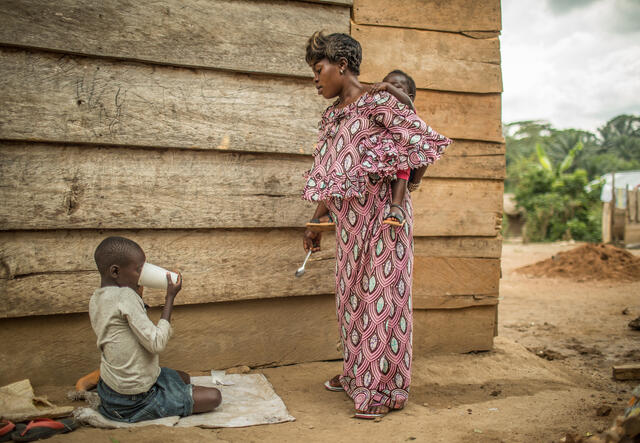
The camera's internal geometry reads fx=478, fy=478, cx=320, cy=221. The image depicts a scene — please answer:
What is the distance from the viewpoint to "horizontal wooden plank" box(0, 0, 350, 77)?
7.79 feet

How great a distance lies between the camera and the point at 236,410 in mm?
2387

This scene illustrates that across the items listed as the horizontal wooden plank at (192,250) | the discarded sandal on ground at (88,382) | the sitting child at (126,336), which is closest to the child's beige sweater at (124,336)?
the sitting child at (126,336)

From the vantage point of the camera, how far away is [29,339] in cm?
253

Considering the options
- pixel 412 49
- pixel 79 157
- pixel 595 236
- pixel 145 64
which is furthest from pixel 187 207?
pixel 595 236

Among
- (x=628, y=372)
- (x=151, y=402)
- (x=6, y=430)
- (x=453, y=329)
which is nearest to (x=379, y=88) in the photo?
(x=151, y=402)

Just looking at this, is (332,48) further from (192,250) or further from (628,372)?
(628,372)

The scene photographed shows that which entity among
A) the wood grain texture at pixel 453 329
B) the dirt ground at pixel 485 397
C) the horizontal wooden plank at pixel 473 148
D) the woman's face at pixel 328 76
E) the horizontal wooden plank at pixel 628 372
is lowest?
the dirt ground at pixel 485 397

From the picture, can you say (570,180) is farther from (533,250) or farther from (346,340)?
(346,340)

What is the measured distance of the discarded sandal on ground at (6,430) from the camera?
195cm

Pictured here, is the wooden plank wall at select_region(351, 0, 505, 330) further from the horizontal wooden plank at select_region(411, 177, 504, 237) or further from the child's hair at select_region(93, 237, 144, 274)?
the child's hair at select_region(93, 237, 144, 274)

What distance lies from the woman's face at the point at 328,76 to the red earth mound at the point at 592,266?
22.7 feet

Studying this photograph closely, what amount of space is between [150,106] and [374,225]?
4.53 feet

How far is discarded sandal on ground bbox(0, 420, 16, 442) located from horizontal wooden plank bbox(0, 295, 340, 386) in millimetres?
604

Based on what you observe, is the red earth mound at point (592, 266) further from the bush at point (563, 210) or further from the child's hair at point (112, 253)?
the child's hair at point (112, 253)
